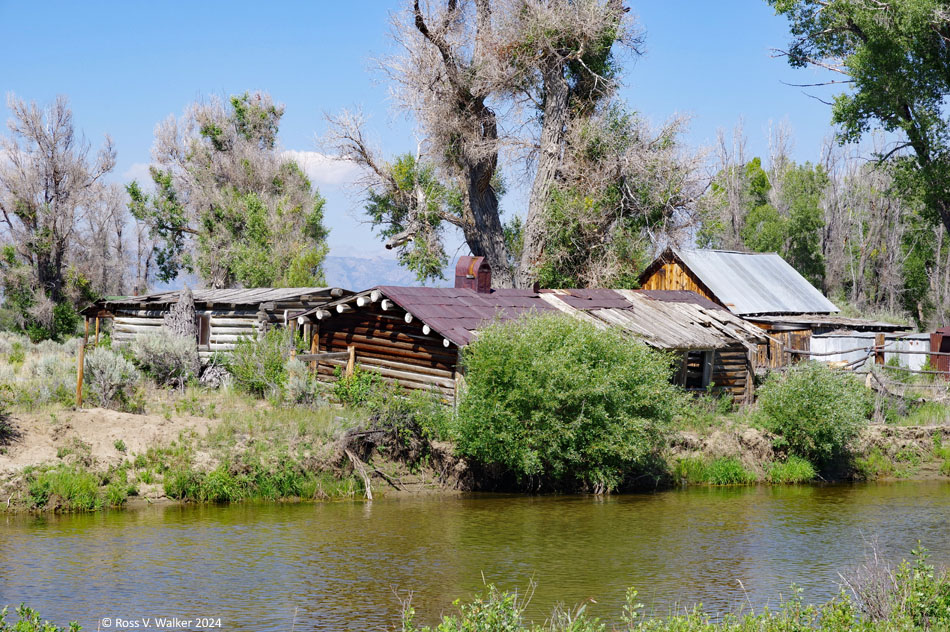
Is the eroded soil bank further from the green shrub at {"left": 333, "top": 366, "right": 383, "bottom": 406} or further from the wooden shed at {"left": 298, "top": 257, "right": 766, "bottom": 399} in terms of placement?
the wooden shed at {"left": 298, "top": 257, "right": 766, "bottom": 399}

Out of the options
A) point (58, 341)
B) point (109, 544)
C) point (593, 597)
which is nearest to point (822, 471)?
point (593, 597)

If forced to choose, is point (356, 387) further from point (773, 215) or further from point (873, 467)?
point (773, 215)

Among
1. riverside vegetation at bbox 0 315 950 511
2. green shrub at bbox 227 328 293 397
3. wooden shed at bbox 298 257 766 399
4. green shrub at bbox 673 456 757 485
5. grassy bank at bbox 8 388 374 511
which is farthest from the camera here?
green shrub at bbox 227 328 293 397

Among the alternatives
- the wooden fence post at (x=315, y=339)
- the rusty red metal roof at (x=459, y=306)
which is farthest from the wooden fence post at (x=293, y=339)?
the rusty red metal roof at (x=459, y=306)

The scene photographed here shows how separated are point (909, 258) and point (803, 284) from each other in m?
24.2

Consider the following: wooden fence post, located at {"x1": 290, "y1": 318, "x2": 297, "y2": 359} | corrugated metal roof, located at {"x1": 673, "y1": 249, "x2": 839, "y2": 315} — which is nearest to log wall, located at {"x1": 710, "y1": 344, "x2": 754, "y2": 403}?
corrugated metal roof, located at {"x1": 673, "y1": 249, "x2": 839, "y2": 315}

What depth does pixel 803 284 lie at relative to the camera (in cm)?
3869

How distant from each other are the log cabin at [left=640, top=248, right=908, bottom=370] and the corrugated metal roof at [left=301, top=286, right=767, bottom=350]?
4868 mm

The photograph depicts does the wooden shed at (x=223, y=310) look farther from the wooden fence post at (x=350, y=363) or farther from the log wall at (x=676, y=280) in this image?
the log wall at (x=676, y=280)

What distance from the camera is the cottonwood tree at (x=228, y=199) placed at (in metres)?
47.4

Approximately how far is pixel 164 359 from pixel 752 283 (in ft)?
73.8

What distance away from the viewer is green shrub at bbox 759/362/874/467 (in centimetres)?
2217
